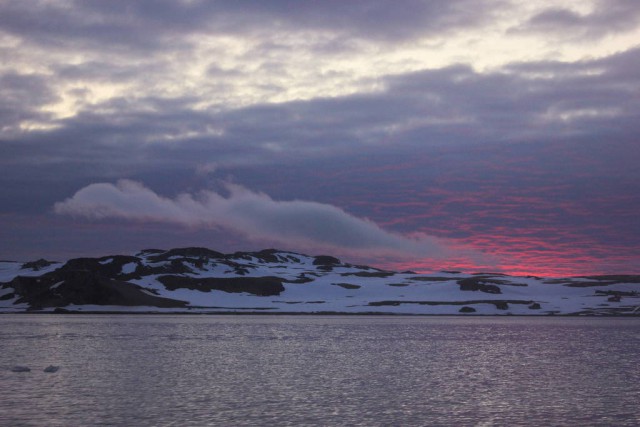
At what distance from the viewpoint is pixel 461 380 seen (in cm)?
5141

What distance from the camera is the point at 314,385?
155ft

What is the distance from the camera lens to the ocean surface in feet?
114

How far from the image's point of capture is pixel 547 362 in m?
67.2

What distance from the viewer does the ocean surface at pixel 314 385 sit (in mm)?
34844

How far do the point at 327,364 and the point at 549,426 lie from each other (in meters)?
31.3

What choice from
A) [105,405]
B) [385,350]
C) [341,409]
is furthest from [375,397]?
[385,350]

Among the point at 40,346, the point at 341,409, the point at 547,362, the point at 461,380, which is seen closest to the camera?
the point at 341,409

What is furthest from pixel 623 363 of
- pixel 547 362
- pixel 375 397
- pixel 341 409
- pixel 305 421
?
pixel 305 421

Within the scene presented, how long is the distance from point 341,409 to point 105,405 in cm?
1243

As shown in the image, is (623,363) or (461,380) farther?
(623,363)

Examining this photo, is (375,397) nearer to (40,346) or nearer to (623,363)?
(623,363)

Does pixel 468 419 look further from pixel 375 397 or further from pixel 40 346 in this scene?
pixel 40 346

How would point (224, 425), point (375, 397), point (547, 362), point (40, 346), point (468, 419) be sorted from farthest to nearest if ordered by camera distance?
point (40, 346)
point (547, 362)
point (375, 397)
point (468, 419)
point (224, 425)

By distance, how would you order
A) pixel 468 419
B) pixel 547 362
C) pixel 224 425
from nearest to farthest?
pixel 224 425 → pixel 468 419 → pixel 547 362
